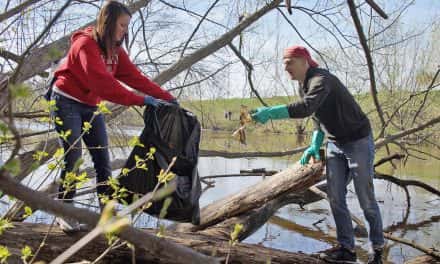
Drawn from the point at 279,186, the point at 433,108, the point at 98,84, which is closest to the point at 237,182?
the point at 279,186

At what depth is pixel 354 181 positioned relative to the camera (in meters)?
3.56

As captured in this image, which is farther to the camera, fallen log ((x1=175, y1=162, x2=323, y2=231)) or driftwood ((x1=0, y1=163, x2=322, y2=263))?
fallen log ((x1=175, y1=162, x2=323, y2=231))

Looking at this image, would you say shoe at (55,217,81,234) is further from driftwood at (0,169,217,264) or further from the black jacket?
driftwood at (0,169,217,264)

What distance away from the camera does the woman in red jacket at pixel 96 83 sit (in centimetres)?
275

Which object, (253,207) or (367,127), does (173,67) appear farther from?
(367,127)

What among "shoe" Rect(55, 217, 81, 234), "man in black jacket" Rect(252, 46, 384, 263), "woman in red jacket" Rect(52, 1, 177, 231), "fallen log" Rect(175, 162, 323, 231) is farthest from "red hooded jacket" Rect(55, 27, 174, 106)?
"fallen log" Rect(175, 162, 323, 231)

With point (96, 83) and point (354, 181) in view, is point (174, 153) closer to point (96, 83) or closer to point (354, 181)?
point (96, 83)

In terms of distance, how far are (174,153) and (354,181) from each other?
4.64ft

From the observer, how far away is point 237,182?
911 centimetres

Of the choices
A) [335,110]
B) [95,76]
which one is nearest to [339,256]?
[335,110]

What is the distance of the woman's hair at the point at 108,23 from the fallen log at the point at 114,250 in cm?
124

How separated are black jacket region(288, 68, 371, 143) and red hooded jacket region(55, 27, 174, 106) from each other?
1039 millimetres

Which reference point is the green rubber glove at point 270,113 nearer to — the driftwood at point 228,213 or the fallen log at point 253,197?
the driftwood at point 228,213

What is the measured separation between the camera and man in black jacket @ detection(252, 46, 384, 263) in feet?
11.1
